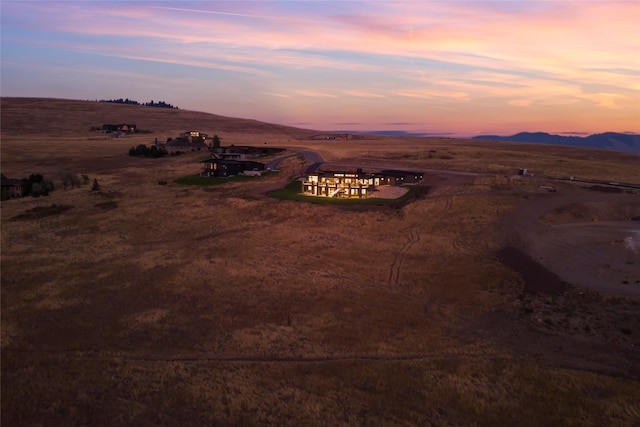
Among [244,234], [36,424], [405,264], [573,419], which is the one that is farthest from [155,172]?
[573,419]

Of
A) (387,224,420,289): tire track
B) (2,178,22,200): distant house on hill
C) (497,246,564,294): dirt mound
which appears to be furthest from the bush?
(497,246,564,294): dirt mound

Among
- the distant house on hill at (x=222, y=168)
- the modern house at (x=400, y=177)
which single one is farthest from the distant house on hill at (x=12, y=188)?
the modern house at (x=400, y=177)

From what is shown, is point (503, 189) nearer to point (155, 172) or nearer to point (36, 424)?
point (36, 424)

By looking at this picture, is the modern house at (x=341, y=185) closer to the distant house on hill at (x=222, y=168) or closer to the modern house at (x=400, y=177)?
the modern house at (x=400, y=177)

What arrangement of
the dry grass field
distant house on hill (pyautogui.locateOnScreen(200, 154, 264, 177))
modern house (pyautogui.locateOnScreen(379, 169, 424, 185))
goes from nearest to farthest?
1. the dry grass field
2. modern house (pyautogui.locateOnScreen(379, 169, 424, 185))
3. distant house on hill (pyautogui.locateOnScreen(200, 154, 264, 177))

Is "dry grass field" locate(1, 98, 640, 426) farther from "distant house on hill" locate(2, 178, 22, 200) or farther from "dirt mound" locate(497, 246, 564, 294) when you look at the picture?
"distant house on hill" locate(2, 178, 22, 200)

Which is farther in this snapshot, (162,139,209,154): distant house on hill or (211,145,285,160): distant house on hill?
(162,139,209,154): distant house on hill
